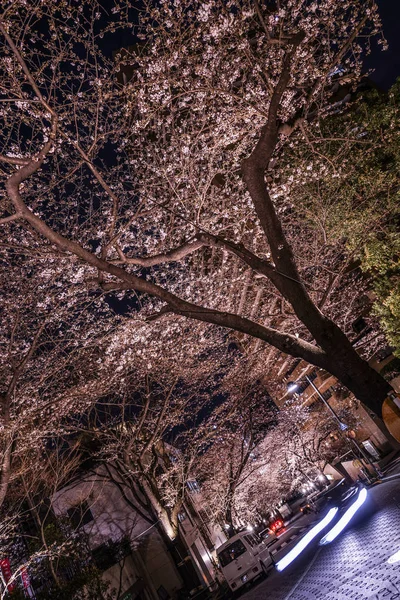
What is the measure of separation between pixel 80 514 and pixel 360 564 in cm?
1640

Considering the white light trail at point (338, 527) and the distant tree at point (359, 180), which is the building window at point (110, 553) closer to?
the white light trail at point (338, 527)

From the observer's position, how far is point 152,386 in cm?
1711

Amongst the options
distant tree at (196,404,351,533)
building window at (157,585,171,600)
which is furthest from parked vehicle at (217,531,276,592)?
distant tree at (196,404,351,533)

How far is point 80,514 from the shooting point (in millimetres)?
18656

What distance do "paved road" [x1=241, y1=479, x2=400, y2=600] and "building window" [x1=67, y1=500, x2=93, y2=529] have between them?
11248mm

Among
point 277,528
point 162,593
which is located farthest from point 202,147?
point 277,528

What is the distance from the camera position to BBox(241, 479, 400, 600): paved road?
4829 mm

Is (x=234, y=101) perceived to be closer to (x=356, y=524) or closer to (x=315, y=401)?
(x=356, y=524)

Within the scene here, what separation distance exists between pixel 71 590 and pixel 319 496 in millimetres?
17565

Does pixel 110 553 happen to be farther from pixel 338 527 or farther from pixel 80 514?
pixel 338 527

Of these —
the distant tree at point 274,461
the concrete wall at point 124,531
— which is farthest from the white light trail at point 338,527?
the distant tree at point 274,461

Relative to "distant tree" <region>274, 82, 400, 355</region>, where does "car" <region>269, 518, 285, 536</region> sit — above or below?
below

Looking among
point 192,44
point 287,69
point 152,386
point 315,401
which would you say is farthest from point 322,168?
point 315,401

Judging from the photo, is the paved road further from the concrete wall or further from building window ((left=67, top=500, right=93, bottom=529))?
building window ((left=67, top=500, right=93, bottom=529))
